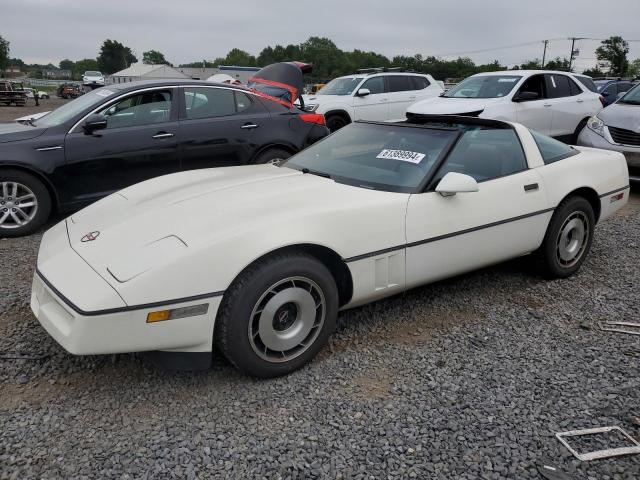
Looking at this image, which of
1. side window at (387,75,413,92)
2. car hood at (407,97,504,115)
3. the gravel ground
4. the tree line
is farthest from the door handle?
the tree line

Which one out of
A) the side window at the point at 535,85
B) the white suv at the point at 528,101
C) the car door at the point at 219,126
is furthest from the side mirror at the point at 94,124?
the side window at the point at 535,85

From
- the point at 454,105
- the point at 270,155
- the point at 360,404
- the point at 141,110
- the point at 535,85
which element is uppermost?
the point at 535,85

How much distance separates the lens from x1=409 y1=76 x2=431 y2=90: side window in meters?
12.1

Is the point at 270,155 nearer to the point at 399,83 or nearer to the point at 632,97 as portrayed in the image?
the point at 632,97

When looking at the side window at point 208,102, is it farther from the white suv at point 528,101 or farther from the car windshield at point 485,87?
the car windshield at point 485,87

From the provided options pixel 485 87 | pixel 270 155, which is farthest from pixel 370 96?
pixel 270 155

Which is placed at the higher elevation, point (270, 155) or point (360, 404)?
point (270, 155)

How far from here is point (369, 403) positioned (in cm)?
252

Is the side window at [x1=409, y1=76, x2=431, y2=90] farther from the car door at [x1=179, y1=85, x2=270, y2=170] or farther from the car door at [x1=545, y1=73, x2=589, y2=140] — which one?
the car door at [x1=179, y1=85, x2=270, y2=170]

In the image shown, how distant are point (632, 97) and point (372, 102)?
5116 millimetres

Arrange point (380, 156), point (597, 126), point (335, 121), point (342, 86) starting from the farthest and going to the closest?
1. point (342, 86)
2. point (335, 121)
3. point (597, 126)
4. point (380, 156)

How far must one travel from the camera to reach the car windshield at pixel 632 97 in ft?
25.0

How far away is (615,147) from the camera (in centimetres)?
706

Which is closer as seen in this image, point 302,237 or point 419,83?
point 302,237
